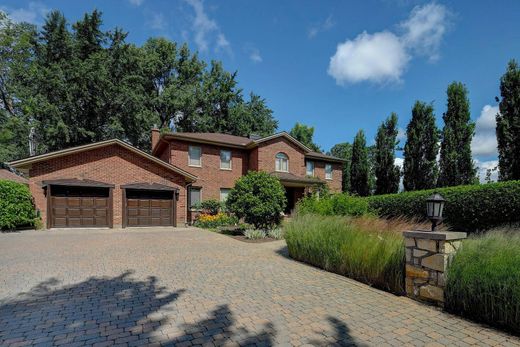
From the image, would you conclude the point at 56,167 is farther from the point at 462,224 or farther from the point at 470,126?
the point at 470,126

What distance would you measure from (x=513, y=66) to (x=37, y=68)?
37649 mm

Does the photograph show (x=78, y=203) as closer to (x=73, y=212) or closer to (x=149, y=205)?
(x=73, y=212)

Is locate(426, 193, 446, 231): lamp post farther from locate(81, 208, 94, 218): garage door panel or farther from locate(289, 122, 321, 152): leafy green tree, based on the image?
locate(289, 122, 321, 152): leafy green tree

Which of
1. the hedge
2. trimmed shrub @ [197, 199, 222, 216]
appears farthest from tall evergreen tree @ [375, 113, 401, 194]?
trimmed shrub @ [197, 199, 222, 216]

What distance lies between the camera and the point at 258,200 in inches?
494

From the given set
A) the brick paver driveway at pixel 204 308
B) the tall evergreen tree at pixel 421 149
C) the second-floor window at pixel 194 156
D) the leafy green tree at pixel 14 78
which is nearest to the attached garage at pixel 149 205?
the second-floor window at pixel 194 156

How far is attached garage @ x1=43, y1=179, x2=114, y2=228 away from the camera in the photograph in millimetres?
14961

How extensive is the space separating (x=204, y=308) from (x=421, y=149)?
1992 cm

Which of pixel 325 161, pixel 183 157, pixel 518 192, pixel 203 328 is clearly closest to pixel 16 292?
pixel 203 328

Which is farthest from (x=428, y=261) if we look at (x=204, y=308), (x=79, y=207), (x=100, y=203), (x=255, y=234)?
(x=79, y=207)

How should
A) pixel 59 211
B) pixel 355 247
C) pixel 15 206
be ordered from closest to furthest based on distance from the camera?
1. pixel 355 247
2. pixel 15 206
3. pixel 59 211

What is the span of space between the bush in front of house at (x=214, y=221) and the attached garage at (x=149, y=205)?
157cm

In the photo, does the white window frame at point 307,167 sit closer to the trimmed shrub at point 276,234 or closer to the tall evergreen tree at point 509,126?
the tall evergreen tree at point 509,126

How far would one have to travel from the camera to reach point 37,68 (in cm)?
2847
